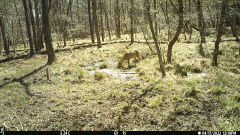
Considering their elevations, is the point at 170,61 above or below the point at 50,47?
below

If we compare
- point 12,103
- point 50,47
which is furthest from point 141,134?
point 50,47

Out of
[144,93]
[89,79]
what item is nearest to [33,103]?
[89,79]

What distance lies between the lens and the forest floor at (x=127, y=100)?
16.6ft

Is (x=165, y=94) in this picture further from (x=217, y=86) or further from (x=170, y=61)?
(x=170, y=61)

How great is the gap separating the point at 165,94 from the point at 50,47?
364 inches

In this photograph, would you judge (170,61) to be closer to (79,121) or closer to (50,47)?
(79,121)

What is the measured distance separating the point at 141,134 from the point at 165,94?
8.14 feet

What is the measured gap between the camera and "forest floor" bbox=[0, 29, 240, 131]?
5.07 metres

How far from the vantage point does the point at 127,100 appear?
21.2 ft

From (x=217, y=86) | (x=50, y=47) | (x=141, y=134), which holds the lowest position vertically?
(x=141, y=134)

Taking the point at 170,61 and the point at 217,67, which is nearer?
the point at 217,67

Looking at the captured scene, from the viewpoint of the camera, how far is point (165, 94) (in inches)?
264

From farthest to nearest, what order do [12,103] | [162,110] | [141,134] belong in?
[12,103], [162,110], [141,134]

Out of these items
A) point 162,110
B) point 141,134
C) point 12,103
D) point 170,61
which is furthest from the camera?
point 170,61
